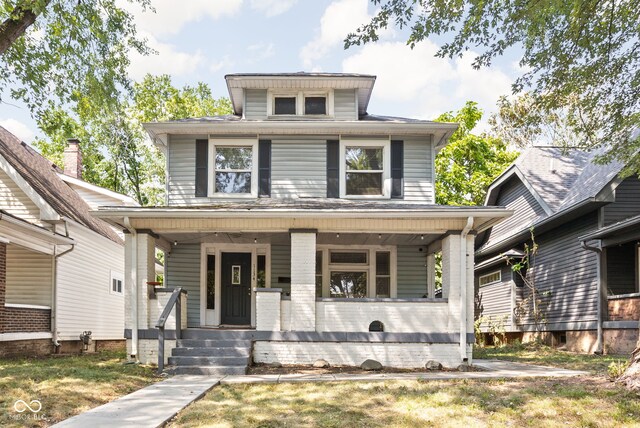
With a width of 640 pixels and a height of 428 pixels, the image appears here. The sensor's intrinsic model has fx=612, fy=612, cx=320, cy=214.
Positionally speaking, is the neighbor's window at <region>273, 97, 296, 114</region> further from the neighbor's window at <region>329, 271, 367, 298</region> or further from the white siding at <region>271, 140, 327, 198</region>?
the neighbor's window at <region>329, 271, 367, 298</region>

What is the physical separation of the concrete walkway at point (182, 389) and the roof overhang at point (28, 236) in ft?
17.3

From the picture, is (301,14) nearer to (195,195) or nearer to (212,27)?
(212,27)

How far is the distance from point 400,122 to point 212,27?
522 cm

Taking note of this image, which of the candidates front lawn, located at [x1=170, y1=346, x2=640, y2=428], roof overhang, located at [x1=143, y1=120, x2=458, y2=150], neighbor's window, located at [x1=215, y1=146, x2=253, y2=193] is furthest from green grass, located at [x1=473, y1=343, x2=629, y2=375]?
neighbor's window, located at [x1=215, y1=146, x2=253, y2=193]

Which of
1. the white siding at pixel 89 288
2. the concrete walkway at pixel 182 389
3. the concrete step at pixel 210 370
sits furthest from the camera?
the white siding at pixel 89 288

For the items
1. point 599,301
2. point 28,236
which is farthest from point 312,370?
point 599,301

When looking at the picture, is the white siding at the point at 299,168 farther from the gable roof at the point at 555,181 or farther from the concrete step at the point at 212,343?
the gable roof at the point at 555,181

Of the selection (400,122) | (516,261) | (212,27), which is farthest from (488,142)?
(212,27)

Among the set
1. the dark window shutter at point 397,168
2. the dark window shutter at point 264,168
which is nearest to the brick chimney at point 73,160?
the dark window shutter at point 264,168

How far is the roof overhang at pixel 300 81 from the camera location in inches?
619

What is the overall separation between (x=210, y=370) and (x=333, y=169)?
6.24 m

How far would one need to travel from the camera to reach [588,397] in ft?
25.0

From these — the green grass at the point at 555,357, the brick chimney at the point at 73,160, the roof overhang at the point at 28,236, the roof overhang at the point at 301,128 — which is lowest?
the green grass at the point at 555,357

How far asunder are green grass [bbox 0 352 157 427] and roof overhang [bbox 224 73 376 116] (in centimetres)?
792
